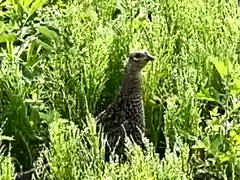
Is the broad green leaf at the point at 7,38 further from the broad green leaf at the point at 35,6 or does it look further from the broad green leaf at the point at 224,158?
the broad green leaf at the point at 224,158

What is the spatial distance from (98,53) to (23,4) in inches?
34.5

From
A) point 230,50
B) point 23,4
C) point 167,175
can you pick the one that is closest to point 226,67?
point 230,50

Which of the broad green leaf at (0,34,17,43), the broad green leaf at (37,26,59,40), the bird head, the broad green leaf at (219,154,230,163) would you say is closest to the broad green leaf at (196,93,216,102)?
the broad green leaf at (219,154,230,163)

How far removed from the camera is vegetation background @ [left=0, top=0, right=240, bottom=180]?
4066 millimetres

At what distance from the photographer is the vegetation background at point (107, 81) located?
4066 mm

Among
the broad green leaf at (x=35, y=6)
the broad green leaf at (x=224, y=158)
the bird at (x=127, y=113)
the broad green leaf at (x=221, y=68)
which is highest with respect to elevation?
the broad green leaf at (x=35, y=6)

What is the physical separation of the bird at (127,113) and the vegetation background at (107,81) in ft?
0.41

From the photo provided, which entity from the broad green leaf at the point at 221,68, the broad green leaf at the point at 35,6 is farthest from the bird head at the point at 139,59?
the broad green leaf at the point at 35,6

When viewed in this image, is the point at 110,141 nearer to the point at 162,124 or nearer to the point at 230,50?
the point at 162,124

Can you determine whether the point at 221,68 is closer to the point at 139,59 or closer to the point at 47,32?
the point at 139,59

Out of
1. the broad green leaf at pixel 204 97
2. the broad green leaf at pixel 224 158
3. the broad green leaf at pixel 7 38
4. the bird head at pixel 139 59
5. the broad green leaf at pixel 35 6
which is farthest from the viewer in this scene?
the broad green leaf at pixel 35 6

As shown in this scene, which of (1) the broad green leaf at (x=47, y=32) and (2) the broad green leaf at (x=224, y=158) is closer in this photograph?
(2) the broad green leaf at (x=224, y=158)

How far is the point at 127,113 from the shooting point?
454 centimetres

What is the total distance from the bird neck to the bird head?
0.09ft
